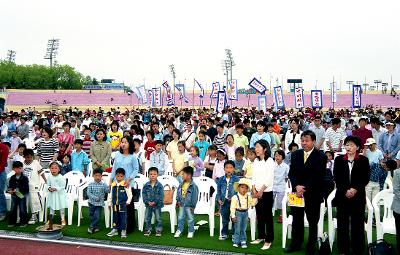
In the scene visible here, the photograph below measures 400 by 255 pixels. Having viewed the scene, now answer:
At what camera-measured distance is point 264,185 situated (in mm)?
7383

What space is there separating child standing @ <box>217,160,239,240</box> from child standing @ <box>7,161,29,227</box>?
368 centimetres

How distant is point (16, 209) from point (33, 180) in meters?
0.61

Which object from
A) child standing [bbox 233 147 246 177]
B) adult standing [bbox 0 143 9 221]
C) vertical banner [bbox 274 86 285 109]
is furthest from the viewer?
vertical banner [bbox 274 86 285 109]

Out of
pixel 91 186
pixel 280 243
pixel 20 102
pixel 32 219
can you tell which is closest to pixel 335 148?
pixel 280 243

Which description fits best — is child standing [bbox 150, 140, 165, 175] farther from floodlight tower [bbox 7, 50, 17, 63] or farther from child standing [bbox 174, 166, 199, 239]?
floodlight tower [bbox 7, 50, 17, 63]

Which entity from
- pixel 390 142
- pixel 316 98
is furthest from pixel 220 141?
pixel 316 98

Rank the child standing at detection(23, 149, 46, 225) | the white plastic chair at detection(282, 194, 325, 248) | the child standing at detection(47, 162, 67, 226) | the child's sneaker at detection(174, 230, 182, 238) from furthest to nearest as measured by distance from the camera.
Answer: the child standing at detection(23, 149, 46, 225) < the child standing at detection(47, 162, 67, 226) < the child's sneaker at detection(174, 230, 182, 238) < the white plastic chair at detection(282, 194, 325, 248)

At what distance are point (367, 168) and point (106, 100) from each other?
210 feet

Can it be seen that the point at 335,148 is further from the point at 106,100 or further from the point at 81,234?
the point at 106,100

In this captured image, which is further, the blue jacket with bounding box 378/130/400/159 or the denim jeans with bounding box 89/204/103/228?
the blue jacket with bounding box 378/130/400/159

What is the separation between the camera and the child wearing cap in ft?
24.5

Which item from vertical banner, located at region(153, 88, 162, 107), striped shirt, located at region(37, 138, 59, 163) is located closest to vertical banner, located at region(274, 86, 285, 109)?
vertical banner, located at region(153, 88, 162, 107)

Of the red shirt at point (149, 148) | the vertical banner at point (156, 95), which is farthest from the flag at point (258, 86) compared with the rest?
the red shirt at point (149, 148)

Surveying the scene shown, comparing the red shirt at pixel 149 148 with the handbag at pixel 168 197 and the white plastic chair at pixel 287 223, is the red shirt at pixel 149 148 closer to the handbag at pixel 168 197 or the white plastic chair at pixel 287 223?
the handbag at pixel 168 197
